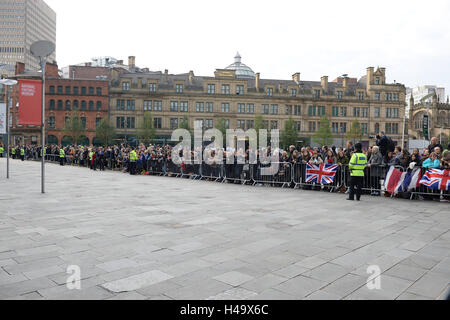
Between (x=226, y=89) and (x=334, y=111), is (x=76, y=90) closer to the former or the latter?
(x=226, y=89)

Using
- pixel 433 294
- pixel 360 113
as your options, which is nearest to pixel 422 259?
pixel 433 294

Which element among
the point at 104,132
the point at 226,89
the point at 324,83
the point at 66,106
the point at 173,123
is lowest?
the point at 104,132

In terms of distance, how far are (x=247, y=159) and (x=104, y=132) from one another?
153 feet

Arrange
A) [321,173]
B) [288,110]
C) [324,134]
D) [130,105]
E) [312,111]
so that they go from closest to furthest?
[321,173] → [324,134] → [130,105] → [288,110] → [312,111]

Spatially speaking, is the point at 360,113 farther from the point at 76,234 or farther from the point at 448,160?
the point at 76,234

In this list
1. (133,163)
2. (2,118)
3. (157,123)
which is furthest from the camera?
(157,123)

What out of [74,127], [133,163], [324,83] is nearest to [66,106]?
[74,127]

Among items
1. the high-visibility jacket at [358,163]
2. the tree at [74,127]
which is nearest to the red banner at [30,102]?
the high-visibility jacket at [358,163]

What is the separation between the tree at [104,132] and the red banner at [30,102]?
4807cm

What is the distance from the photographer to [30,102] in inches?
475

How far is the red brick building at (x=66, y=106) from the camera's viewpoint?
6253 centimetres

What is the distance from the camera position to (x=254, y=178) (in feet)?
55.3

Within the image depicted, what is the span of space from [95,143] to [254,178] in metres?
52.3

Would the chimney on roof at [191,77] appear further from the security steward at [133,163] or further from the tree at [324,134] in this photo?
the security steward at [133,163]
